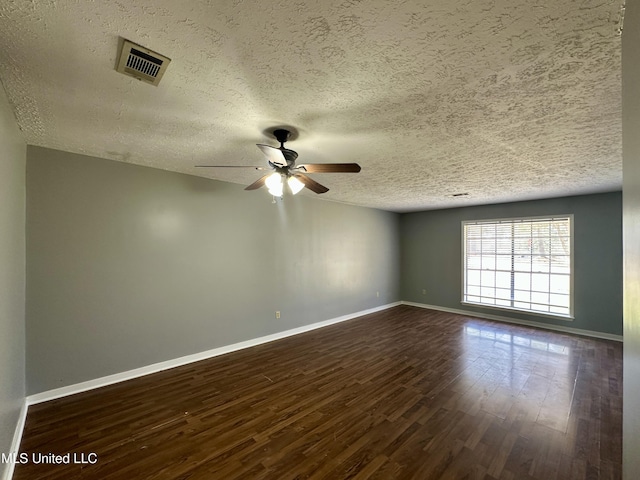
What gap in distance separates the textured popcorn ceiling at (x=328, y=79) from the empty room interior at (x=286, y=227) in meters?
0.01

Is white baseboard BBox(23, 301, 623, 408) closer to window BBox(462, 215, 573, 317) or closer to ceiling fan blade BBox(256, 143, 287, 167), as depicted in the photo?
window BBox(462, 215, 573, 317)

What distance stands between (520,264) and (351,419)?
5.13m

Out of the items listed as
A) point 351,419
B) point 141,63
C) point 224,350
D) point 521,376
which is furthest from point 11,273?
point 521,376

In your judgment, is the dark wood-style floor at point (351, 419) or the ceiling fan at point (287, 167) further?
the ceiling fan at point (287, 167)

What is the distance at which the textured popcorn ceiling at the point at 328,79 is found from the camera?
1.12 meters

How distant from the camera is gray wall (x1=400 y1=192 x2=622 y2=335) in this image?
4.42m

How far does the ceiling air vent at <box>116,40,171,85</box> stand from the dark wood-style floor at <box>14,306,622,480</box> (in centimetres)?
251

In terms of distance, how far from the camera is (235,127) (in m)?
2.16

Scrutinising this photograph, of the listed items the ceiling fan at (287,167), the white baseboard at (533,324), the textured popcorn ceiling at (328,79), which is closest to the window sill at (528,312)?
the white baseboard at (533,324)

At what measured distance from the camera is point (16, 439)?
1.96 meters

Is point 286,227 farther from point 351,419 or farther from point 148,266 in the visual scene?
point 351,419

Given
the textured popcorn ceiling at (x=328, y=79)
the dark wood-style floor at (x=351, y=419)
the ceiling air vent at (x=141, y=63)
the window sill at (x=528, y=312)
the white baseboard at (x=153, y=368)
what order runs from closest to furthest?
the textured popcorn ceiling at (x=328, y=79) < the ceiling air vent at (x=141, y=63) < the dark wood-style floor at (x=351, y=419) < the white baseboard at (x=153, y=368) < the window sill at (x=528, y=312)

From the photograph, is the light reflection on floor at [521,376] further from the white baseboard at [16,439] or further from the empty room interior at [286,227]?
the white baseboard at [16,439]

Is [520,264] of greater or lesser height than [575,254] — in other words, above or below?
below
